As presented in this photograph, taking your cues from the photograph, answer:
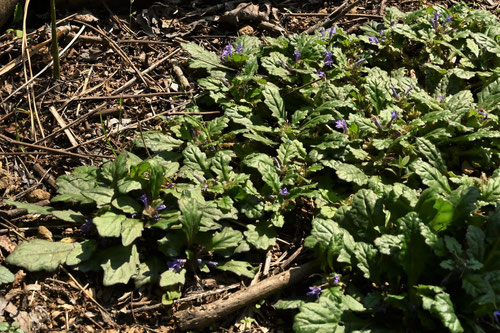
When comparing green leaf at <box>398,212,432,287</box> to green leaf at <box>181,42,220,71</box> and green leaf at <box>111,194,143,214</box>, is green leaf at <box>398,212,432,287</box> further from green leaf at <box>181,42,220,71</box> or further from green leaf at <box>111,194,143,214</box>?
green leaf at <box>181,42,220,71</box>

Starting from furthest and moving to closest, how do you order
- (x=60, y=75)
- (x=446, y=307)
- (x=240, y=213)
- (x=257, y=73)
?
1. (x=257, y=73)
2. (x=60, y=75)
3. (x=240, y=213)
4. (x=446, y=307)

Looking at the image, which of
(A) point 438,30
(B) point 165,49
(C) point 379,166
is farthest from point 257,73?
(A) point 438,30

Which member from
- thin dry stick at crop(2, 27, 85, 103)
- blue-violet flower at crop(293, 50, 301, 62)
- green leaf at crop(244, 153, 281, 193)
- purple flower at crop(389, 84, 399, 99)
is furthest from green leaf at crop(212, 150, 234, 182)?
thin dry stick at crop(2, 27, 85, 103)

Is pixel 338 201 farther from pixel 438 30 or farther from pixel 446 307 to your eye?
pixel 438 30

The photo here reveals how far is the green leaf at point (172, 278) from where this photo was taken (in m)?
2.82

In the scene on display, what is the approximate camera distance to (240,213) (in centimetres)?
325

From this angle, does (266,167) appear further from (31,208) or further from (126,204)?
(31,208)

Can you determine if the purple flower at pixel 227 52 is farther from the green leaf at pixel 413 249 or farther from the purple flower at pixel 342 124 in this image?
the green leaf at pixel 413 249

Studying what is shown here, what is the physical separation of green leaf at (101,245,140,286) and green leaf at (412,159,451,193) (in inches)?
67.2

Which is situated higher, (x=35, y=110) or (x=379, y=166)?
(x=35, y=110)

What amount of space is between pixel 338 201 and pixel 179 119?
118 centimetres

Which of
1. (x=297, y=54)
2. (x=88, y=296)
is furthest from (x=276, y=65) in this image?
(x=88, y=296)

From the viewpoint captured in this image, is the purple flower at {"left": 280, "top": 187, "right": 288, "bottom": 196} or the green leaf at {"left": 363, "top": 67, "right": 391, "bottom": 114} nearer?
the purple flower at {"left": 280, "top": 187, "right": 288, "bottom": 196}

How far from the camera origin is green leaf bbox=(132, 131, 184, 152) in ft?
11.4
